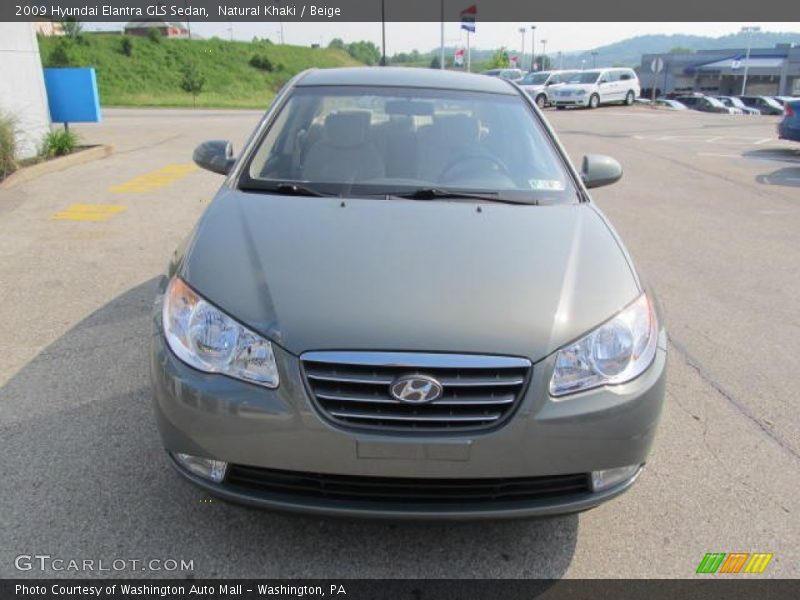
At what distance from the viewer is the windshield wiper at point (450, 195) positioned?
3080 millimetres

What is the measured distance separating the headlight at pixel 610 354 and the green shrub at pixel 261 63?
70307mm

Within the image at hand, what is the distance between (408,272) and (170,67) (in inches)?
2422

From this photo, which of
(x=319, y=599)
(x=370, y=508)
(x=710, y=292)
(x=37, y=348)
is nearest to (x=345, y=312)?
(x=370, y=508)

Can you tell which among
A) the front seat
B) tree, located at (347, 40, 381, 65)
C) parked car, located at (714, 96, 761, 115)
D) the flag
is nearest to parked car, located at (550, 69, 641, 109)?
the flag

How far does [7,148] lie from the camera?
8781 mm

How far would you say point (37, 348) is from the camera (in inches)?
157

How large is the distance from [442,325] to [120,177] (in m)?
9.17

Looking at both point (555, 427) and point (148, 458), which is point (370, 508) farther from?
point (148, 458)

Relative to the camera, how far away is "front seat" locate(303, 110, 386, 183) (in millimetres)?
3285

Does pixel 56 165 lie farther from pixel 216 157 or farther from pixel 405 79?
pixel 405 79

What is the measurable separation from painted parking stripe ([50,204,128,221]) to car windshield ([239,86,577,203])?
4.47 m

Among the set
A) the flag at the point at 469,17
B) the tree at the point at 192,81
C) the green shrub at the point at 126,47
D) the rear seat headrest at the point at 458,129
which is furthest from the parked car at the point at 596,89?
the green shrub at the point at 126,47

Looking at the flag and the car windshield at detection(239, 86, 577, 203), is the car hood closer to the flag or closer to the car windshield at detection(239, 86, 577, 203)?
the car windshield at detection(239, 86, 577, 203)

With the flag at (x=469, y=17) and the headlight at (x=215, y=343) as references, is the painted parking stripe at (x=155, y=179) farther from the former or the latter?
the flag at (x=469, y=17)
